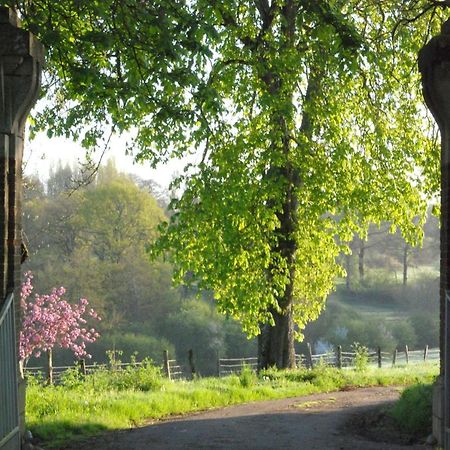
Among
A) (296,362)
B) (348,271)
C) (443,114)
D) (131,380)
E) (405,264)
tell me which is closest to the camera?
(443,114)

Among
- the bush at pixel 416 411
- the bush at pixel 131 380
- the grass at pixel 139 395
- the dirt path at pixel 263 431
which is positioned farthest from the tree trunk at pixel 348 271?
the bush at pixel 416 411

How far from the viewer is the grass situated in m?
11.4

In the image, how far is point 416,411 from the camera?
11320mm

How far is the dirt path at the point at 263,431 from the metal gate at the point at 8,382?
1.95m

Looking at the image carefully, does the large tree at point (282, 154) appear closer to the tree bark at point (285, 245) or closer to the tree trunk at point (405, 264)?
the tree bark at point (285, 245)

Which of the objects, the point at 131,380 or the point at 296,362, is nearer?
the point at 131,380

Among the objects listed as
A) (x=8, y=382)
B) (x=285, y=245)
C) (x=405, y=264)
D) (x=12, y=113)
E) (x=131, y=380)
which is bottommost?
(x=131, y=380)

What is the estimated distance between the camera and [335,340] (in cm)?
5850

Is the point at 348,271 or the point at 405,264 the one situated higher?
the point at 405,264

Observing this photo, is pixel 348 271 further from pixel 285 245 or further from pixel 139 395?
pixel 139 395

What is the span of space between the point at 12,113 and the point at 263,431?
19.7ft

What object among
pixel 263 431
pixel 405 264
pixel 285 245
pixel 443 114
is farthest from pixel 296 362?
pixel 405 264

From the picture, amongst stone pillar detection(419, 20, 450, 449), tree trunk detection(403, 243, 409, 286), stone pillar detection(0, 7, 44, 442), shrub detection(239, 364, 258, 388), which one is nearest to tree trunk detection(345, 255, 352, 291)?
tree trunk detection(403, 243, 409, 286)

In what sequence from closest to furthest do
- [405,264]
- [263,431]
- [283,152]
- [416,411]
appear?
[416,411], [263,431], [283,152], [405,264]
